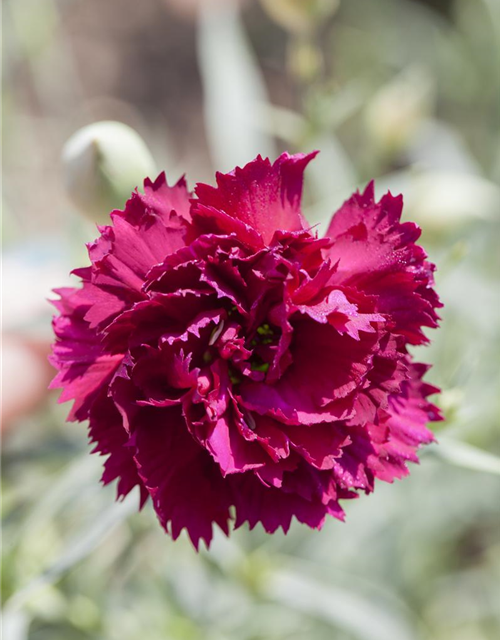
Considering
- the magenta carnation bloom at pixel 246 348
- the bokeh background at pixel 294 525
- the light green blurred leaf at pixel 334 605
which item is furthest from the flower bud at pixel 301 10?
the light green blurred leaf at pixel 334 605

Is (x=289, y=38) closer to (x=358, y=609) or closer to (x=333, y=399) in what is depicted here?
(x=358, y=609)

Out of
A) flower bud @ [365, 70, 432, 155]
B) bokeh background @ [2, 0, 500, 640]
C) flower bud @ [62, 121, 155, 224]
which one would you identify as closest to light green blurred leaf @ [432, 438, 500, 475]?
bokeh background @ [2, 0, 500, 640]

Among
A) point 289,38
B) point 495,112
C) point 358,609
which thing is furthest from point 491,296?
point 289,38

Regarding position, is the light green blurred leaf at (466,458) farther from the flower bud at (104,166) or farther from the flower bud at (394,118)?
the flower bud at (394,118)

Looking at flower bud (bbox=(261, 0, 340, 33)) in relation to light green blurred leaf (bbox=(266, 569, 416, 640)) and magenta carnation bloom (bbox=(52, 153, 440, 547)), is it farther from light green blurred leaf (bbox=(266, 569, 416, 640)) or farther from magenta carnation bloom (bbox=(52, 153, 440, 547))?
light green blurred leaf (bbox=(266, 569, 416, 640))

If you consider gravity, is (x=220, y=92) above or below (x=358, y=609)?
above

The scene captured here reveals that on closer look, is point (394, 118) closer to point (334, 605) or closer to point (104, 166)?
point (104, 166)

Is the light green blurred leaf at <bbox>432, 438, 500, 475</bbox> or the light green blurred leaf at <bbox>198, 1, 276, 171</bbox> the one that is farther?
the light green blurred leaf at <bbox>198, 1, 276, 171</bbox>
